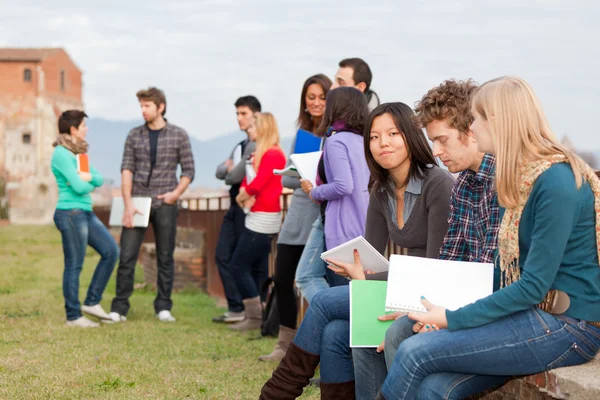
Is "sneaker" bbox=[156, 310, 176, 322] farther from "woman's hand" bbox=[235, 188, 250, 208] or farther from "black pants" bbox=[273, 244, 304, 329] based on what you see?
"black pants" bbox=[273, 244, 304, 329]

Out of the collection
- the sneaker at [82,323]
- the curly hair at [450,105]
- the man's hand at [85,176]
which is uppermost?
the curly hair at [450,105]

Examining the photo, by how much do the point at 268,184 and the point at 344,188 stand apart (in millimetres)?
2259

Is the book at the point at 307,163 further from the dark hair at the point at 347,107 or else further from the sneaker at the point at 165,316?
the sneaker at the point at 165,316

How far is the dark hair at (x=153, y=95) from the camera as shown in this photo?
792 cm

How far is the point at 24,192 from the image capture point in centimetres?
6244

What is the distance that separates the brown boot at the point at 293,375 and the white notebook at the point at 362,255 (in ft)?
1.45

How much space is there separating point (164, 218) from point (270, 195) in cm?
133

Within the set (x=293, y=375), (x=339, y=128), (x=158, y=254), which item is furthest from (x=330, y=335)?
(x=158, y=254)

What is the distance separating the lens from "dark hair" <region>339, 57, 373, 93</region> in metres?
6.09

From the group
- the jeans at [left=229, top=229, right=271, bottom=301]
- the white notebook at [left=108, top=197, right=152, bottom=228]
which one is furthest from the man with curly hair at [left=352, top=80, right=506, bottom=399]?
the white notebook at [left=108, top=197, right=152, bottom=228]

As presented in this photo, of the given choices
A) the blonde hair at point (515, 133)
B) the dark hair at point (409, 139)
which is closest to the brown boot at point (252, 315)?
the dark hair at point (409, 139)

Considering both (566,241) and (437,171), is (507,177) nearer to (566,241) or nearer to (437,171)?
(566,241)

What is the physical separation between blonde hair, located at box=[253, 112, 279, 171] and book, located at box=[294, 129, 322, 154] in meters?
1.41

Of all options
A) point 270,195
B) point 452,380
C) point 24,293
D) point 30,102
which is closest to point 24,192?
point 30,102
